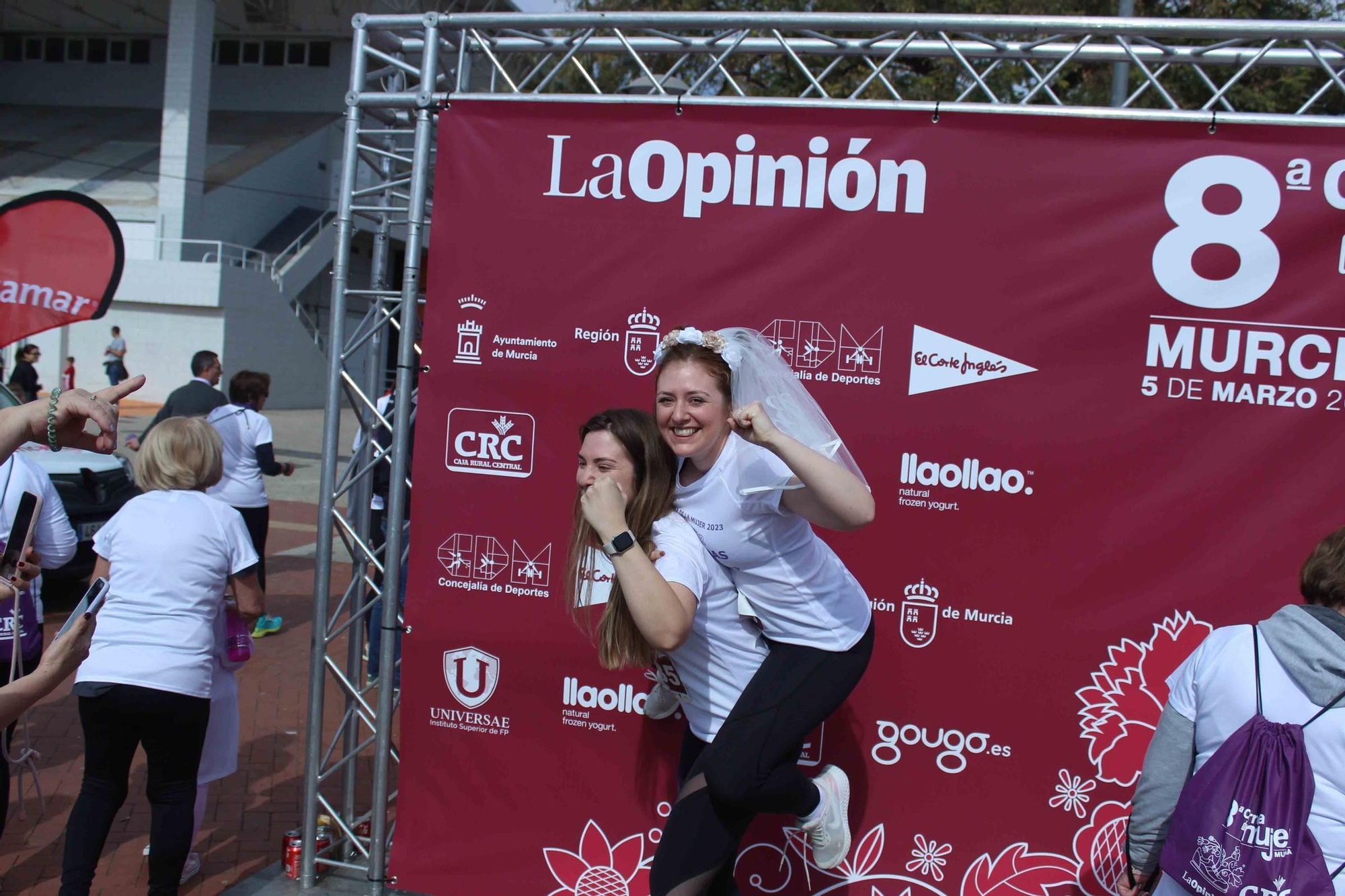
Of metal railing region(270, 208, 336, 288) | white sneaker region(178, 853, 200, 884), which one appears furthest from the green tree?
metal railing region(270, 208, 336, 288)

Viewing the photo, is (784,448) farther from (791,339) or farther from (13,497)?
(13,497)

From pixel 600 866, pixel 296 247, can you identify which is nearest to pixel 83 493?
Result: pixel 600 866

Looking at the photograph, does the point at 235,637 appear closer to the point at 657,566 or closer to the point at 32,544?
the point at 32,544

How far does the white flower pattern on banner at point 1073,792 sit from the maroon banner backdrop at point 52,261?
12.5 ft

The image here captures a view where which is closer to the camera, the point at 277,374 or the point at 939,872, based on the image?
the point at 939,872

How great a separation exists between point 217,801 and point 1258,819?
4126mm

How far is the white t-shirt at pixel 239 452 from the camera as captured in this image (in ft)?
20.5

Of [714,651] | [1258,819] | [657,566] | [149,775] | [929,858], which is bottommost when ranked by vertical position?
[929,858]

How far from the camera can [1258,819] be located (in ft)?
6.99

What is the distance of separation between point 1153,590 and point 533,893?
8.02 feet

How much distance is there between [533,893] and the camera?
375 cm

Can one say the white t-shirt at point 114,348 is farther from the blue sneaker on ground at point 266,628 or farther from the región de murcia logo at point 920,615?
the región de murcia logo at point 920,615

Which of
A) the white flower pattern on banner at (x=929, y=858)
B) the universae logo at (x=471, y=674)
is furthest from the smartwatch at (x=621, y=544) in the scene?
the white flower pattern on banner at (x=929, y=858)

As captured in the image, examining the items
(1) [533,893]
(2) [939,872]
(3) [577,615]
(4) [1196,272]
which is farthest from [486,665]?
(4) [1196,272]
